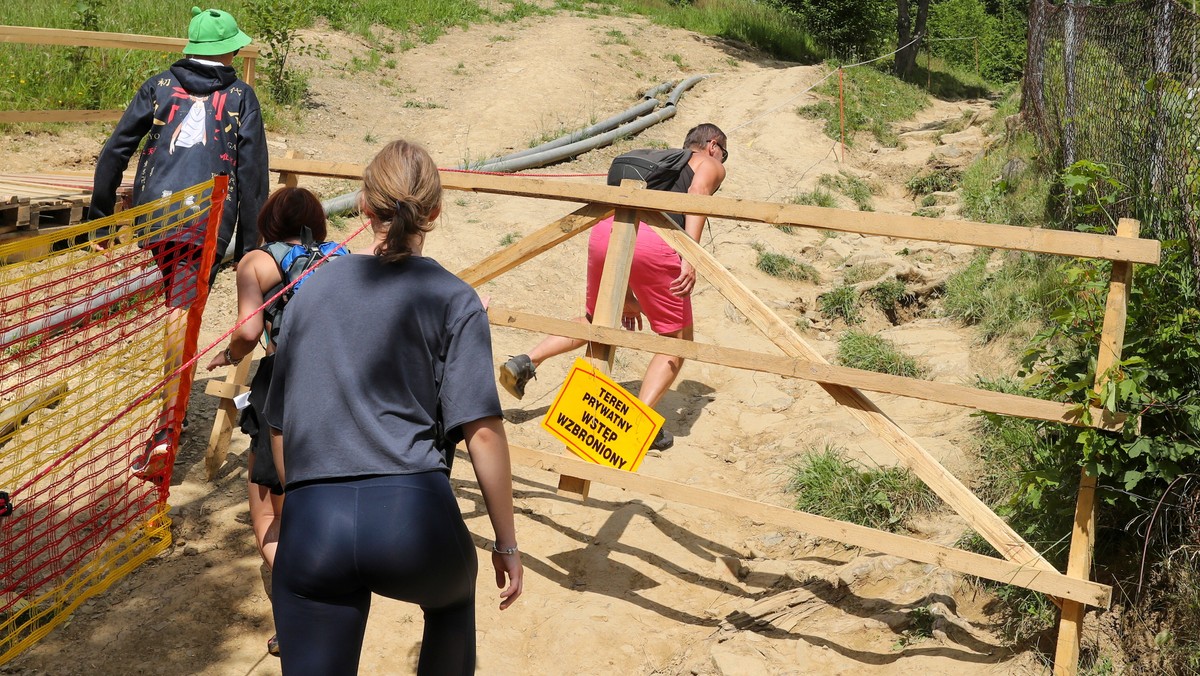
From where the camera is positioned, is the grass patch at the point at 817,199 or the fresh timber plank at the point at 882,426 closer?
the fresh timber plank at the point at 882,426

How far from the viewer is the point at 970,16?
30.6 metres

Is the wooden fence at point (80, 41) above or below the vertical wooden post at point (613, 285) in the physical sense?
above

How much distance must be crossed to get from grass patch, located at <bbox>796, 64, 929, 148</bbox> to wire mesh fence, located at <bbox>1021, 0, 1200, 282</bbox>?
5090 millimetres

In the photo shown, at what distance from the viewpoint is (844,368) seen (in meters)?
3.71

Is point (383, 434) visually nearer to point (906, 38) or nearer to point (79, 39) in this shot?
point (79, 39)

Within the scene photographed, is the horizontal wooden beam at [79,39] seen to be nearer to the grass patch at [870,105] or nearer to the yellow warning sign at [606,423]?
the yellow warning sign at [606,423]

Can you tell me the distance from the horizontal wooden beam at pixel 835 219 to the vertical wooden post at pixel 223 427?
1171 mm

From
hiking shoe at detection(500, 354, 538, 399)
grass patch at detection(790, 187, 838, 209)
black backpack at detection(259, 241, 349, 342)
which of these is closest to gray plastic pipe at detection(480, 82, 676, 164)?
grass patch at detection(790, 187, 838, 209)

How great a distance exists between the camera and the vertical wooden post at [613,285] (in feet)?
13.7

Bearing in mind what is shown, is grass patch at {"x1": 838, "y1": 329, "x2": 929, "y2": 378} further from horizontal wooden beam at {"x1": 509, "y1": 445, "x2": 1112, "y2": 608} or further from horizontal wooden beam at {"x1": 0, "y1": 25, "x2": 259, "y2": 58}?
horizontal wooden beam at {"x1": 0, "y1": 25, "x2": 259, "y2": 58}

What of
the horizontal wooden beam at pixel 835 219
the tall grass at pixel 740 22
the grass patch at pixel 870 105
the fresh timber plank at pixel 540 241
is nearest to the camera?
the horizontal wooden beam at pixel 835 219

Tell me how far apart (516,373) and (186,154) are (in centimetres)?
184

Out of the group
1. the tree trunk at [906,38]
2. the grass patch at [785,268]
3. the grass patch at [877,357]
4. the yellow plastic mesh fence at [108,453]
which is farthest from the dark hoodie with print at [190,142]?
the tree trunk at [906,38]

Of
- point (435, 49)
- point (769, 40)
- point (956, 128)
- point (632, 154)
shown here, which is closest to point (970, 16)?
point (769, 40)
